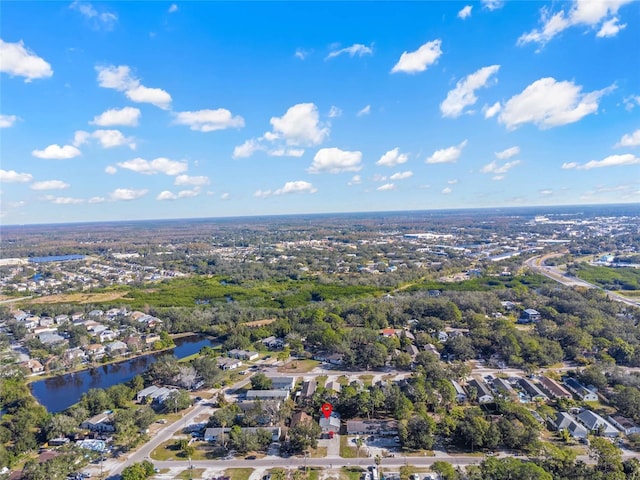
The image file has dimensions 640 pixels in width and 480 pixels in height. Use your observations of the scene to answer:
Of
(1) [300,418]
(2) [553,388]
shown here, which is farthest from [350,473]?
(2) [553,388]

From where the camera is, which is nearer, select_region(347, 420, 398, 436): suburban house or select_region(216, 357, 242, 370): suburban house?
select_region(347, 420, 398, 436): suburban house

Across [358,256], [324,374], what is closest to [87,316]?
[324,374]

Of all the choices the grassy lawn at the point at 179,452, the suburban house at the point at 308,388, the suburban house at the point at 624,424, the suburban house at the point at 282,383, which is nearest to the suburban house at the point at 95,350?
the grassy lawn at the point at 179,452

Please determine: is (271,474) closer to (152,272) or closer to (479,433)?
(479,433)

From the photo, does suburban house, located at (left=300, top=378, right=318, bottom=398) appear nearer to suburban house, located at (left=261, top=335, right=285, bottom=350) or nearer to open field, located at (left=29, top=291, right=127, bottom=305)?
suburban house, located at (left=261, top=335, right=285, bottom=350)

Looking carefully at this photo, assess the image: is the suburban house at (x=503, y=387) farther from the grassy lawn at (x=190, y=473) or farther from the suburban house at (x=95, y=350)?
the suburban house at (x=95, y=350)

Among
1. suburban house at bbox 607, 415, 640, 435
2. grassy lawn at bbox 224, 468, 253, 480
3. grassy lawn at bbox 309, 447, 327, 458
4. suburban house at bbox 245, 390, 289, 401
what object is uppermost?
suburban house at bbox 245, 390, 289, 401

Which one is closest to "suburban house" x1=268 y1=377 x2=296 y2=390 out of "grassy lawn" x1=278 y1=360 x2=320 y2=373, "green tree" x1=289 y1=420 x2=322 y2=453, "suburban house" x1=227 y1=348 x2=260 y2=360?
"grassy lawn" x1=278 y1=360 x2=320 y2=373
